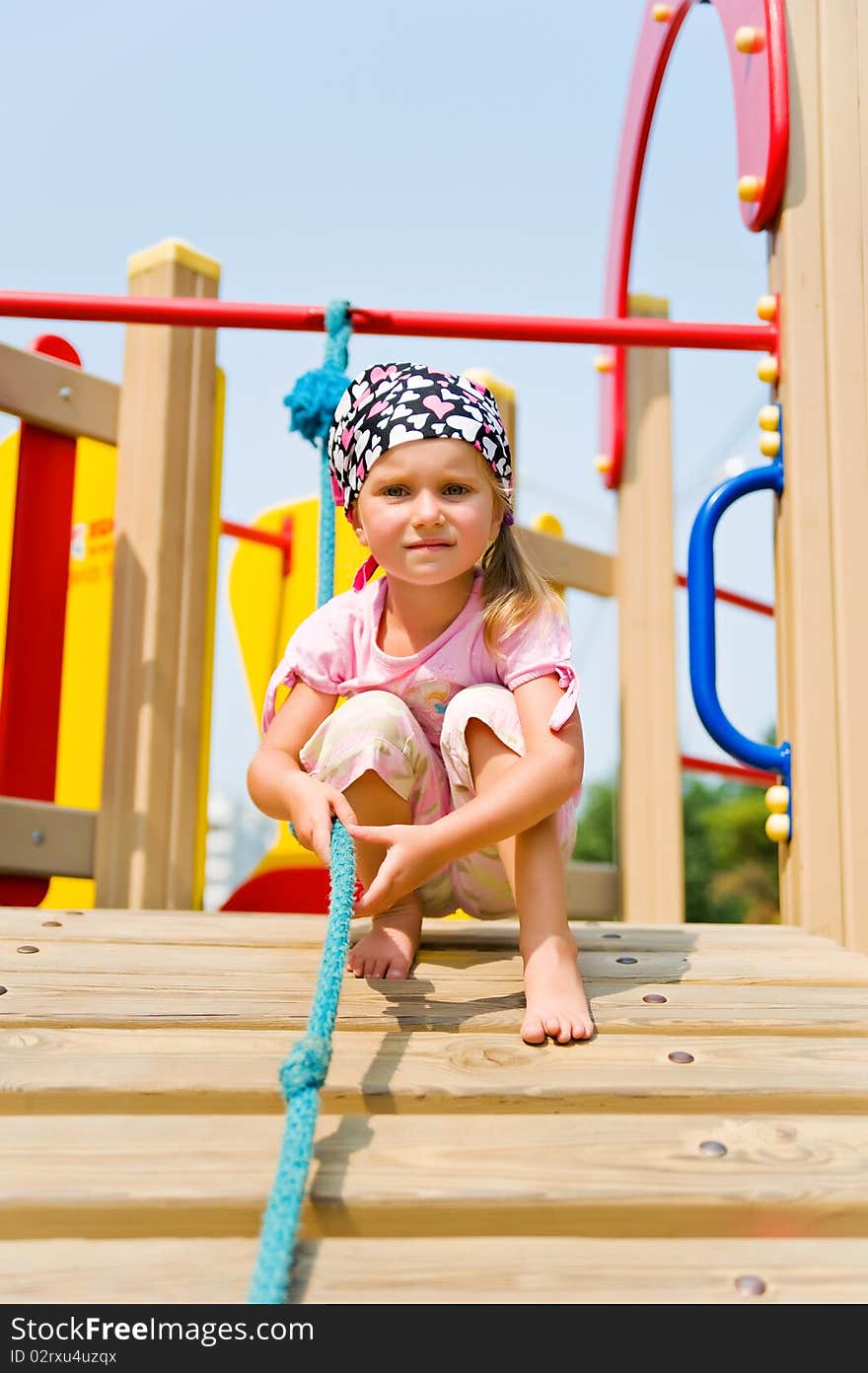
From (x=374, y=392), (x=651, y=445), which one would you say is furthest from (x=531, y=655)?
(x=651, y=445)

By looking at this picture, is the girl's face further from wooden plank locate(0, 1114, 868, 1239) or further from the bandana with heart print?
wooden plank locate(0, 1114, 868, 1239)

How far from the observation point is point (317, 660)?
1815 mm

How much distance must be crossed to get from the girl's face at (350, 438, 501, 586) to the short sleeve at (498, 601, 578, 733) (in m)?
0.12

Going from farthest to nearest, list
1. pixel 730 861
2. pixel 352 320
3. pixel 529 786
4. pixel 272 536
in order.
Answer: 1. pixel 730 861
2. pixel 272 536
3. pixel 352 320
4. pixel 529 786

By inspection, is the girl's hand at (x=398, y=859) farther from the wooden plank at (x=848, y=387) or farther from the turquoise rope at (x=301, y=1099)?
the wooden plank at (x=848, y=387)

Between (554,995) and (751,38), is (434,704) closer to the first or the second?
(554,995)

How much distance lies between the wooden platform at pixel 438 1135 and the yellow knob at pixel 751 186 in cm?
142

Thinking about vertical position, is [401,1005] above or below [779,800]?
below

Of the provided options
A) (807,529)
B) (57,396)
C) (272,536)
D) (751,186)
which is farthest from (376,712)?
(272,536)

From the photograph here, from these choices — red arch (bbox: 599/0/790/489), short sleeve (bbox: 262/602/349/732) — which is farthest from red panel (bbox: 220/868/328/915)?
short sleeve (bbox: 262/602/349/732)

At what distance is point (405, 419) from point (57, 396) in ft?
4.46

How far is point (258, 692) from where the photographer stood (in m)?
4.09

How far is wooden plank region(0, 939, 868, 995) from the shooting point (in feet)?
5.16
